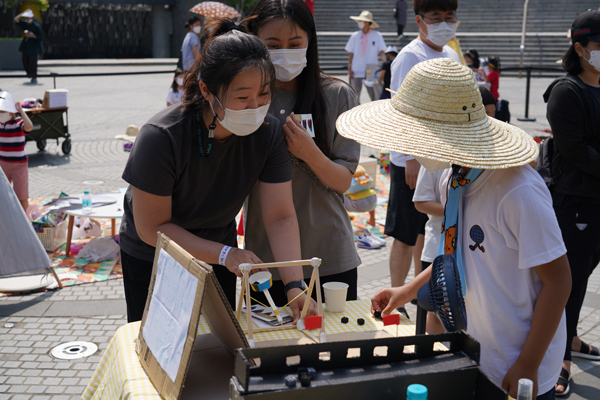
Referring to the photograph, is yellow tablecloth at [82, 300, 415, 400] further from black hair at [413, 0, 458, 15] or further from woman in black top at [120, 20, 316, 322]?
black hair at [413, 0, 458, 15]

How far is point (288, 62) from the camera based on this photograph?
2352mm

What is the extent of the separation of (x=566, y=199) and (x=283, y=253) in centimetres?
177

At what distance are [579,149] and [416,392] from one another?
2228 millimetres

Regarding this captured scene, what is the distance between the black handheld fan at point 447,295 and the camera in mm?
1368

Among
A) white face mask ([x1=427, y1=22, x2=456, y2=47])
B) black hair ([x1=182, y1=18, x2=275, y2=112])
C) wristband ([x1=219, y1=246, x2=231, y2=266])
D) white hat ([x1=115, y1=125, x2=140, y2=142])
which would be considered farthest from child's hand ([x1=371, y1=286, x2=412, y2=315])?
white hat ([x1=115, y1=125, x2=140, y2=142])

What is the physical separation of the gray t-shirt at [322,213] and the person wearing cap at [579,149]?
47.6 inches

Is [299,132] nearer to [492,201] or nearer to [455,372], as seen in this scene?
[492,201]

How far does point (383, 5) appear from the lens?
25.4 meters

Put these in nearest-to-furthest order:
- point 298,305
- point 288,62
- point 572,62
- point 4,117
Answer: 1. point 298,305
2. point 288,62
3. point 572,62
4. point 4,117

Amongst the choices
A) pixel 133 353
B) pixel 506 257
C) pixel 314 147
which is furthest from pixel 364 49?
pixel 133 353

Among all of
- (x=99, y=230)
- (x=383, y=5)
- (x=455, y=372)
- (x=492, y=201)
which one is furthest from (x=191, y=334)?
(x=383, y=5)

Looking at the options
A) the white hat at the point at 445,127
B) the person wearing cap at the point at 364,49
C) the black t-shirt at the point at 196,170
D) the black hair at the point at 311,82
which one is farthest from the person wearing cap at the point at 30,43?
the white hat at the point at 445,127

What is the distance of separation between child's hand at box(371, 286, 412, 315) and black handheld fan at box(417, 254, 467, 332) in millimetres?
492

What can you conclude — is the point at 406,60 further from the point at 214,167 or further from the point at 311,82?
the point at 214,167
